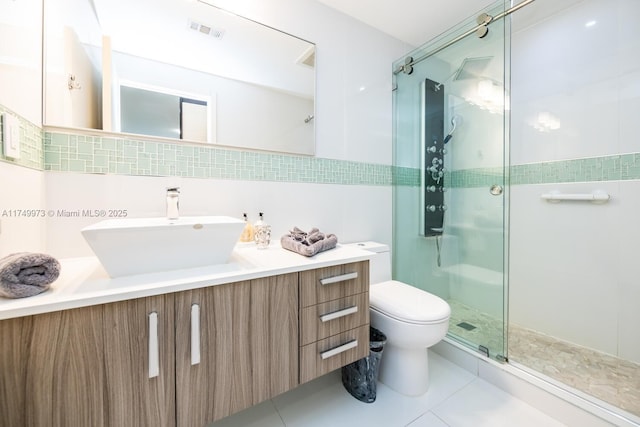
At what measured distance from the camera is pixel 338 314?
3.70 ft

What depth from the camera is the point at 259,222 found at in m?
1.39

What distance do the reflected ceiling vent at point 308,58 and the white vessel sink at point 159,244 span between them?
1198 millimetres

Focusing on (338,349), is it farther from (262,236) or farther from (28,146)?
(28,146)

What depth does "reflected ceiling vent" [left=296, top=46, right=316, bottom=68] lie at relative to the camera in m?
1.62

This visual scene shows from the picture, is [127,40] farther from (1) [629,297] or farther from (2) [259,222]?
(1) [629,297]

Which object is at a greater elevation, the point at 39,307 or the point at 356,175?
the point at 356,175

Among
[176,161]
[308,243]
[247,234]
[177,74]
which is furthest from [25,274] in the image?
[177,74]

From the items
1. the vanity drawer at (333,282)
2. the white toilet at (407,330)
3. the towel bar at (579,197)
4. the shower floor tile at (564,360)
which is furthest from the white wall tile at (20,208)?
the towel bar at (579,197)

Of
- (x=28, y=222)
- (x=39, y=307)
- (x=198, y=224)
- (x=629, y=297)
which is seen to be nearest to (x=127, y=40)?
(x=28, y=222)

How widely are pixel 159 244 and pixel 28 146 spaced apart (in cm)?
60

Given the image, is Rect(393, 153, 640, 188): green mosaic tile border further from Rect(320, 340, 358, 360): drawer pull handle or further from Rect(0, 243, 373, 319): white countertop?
Rect(320, 340, 358, 360): drawer pull handle

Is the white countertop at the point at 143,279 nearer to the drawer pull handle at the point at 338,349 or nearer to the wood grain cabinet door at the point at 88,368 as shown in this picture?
the wood grain cabinet door at the point at 88,368

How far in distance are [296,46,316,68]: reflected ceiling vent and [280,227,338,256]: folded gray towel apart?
108cm

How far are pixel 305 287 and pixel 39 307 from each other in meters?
0.76
